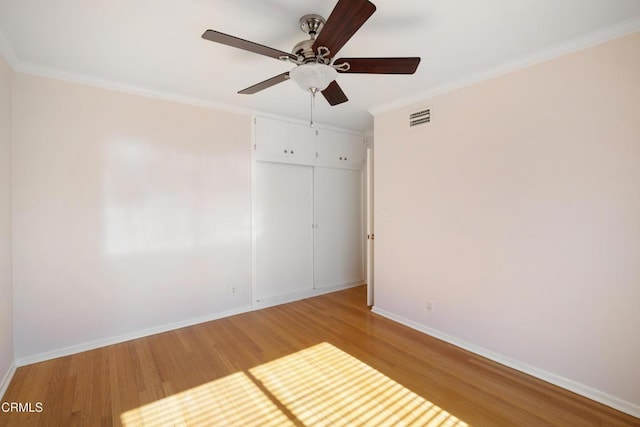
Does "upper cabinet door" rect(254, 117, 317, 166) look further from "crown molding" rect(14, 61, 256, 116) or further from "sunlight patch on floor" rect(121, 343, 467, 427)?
"sunlight patch on floor" rect(121, 343, 467, 427)

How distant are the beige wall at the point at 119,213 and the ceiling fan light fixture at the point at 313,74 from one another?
1.99m

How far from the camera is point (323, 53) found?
1706 millimetres

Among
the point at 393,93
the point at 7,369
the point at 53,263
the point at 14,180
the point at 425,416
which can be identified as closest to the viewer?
the point at 425,416

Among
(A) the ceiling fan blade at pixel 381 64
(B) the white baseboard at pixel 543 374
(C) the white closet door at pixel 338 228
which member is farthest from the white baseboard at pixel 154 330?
(A) the ceiling fan blade at pixel 381 64

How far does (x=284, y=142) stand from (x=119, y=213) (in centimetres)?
211

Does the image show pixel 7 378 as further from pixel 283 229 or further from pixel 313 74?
pixel 313 74

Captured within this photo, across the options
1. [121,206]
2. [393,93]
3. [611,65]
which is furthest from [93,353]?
[611,65]

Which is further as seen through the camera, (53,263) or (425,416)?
(53,263)

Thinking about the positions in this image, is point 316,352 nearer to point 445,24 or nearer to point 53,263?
point 53,263

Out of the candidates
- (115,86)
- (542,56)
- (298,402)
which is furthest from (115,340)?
(542,56)

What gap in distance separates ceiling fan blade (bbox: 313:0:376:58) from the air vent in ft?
5.86

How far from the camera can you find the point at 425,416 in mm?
1884

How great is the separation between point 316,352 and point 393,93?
9.07 feet

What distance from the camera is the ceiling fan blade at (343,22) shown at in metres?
1.31
